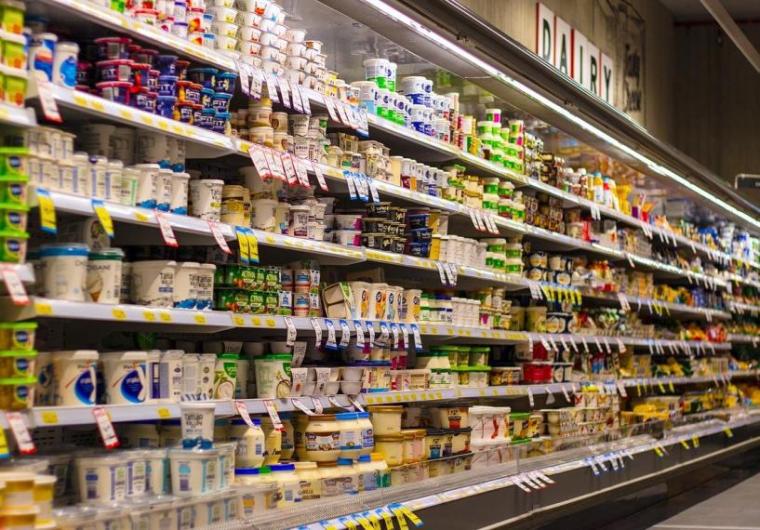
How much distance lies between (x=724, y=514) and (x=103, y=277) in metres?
5.44

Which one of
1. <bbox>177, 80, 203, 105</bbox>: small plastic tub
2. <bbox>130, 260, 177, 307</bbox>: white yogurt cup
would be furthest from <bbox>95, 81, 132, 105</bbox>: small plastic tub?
<bbox>130, 260, 177, 307</bbox>: white yogurt cup

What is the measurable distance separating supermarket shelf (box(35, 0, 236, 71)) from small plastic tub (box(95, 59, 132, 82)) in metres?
0.10

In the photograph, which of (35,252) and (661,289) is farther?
(661,289)

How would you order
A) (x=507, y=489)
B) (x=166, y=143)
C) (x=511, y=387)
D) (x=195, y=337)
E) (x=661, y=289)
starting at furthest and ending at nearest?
(x=661, y=289)
(x=511, y=387)
(x=507, y=489)
(x=195, y=337)
(x=166, y=143)

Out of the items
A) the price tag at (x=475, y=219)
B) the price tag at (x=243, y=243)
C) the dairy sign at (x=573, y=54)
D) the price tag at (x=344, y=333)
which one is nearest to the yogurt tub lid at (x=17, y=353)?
the price tag at (x=243, y=243)

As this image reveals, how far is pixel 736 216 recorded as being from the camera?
11.3 m

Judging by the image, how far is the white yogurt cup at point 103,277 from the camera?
10.9 ft

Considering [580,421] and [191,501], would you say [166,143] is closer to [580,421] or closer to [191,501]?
[191,501]

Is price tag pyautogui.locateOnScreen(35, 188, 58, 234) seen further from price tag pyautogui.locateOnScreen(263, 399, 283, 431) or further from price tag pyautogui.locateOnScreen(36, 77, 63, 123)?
price tag pyautogui.locateOnScreen(263, 399, 283, 431)

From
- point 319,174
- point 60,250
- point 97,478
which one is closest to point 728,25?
point 319,174

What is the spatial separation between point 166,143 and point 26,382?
1028 millimetres

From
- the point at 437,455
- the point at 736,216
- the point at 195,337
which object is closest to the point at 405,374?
the point at 437,455

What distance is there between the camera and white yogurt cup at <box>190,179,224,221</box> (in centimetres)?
386

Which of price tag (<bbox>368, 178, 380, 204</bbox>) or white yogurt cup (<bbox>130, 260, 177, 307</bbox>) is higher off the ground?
price tag (<bbox>368, 178, 380, 204</bbox>)
